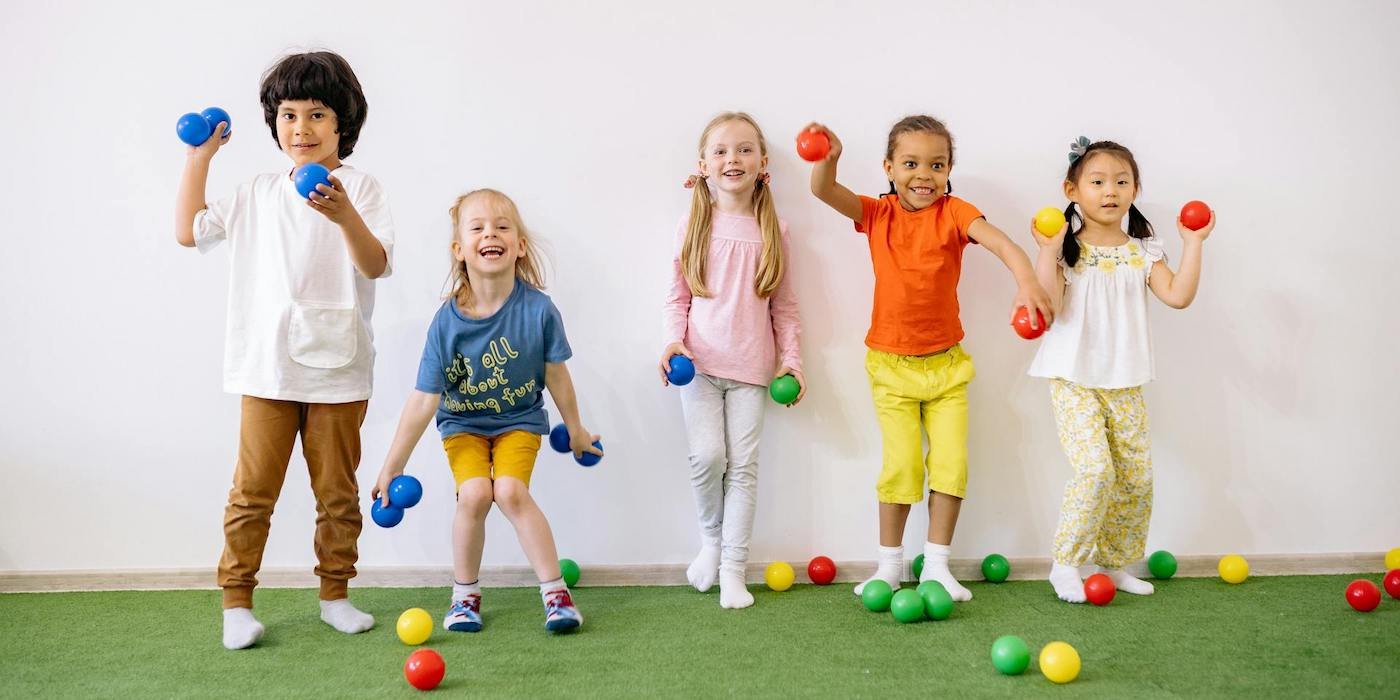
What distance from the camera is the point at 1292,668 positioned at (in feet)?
7.91

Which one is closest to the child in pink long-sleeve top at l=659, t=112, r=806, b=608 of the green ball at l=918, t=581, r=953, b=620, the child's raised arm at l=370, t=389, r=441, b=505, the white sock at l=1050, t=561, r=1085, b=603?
the green ball at l=918, t=581, r=953, b=620

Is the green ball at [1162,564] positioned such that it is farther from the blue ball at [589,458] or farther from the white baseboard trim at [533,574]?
the blue ball at [589,458]

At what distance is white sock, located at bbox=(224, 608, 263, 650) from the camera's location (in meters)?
2.69

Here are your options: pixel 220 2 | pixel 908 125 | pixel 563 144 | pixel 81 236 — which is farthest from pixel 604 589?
pixel 220 2

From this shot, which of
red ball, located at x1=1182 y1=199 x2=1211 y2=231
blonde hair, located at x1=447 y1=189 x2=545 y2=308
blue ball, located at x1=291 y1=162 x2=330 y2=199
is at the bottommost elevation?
blonde hair, located at x1=447 y1=189 x2=545 y2=308

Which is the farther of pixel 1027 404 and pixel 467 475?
pixel 1027 404

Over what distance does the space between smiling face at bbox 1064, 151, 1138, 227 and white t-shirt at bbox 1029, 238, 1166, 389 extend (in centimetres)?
10

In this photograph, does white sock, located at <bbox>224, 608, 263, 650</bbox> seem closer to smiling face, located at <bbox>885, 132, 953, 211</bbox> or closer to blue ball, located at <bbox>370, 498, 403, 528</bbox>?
blue ball, located at <bbox>370, 498, 403, 528</bbox>

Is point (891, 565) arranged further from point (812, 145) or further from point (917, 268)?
point (812, 145)

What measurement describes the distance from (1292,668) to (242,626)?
2490 millimetres

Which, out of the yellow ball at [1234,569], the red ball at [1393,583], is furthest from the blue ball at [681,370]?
the red ball at [1393,583]

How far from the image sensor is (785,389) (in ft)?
10.4

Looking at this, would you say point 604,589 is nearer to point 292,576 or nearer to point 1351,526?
point 292,576

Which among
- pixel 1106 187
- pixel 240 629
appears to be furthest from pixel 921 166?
pixel 240 629
